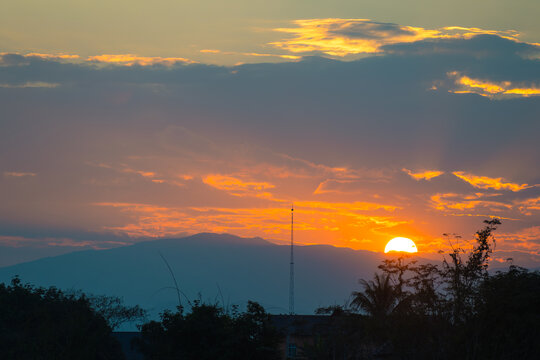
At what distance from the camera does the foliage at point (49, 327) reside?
132 ft

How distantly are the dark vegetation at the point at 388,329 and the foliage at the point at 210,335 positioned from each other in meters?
0.05

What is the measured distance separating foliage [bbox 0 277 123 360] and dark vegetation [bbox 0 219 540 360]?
0.29 feet

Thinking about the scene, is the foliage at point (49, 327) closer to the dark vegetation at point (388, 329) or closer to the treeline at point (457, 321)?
the dark vegetation at point (388, 329)

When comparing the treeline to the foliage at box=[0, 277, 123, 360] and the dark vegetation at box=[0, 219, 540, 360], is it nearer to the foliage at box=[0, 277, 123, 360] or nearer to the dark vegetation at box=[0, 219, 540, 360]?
the dark vegetation at box=[0, 219, 540, 360]

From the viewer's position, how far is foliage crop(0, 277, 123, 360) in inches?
1581

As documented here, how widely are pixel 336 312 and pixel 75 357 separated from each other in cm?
1520

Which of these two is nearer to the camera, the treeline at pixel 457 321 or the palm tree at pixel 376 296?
the treeline at pixel 457 321

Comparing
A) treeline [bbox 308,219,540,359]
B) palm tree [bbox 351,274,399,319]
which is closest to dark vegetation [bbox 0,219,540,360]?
treeline [bbox 308,219,540,359]

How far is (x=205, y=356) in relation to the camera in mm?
35781

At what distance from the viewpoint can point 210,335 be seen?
36438 millimetres

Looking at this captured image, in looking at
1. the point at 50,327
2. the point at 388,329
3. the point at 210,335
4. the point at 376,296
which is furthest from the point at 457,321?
the point at 376,296

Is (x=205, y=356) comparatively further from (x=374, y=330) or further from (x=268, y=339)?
(x=374, y=330)

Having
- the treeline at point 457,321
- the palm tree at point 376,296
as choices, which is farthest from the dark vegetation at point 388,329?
the palm tree at point 376,296

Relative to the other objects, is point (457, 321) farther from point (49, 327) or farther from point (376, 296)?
point (376, 296)
